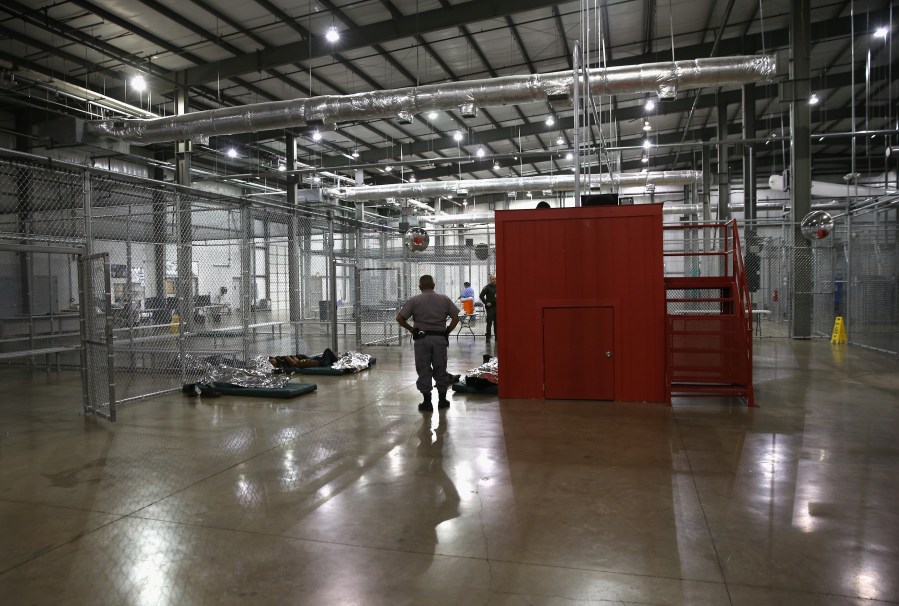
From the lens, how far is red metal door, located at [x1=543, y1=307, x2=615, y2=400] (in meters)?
7.64

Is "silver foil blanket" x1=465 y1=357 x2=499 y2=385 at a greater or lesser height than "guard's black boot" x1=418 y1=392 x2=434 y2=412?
greater

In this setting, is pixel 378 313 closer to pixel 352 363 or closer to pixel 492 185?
pixel 352 363

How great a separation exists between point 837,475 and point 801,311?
1235cm

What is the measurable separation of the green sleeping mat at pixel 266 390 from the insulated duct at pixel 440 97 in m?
6.97

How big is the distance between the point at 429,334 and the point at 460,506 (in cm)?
361

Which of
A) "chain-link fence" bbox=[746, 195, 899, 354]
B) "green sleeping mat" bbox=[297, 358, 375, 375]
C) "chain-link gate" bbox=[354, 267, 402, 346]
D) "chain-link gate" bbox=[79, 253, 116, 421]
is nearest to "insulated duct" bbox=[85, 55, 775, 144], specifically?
"chain-link gate" bbox=[354, 267, 402, 346]

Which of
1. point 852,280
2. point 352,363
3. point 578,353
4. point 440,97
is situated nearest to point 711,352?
point 578,353

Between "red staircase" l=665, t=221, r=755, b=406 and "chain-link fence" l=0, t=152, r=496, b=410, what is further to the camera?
"chain-link fence" l=0, t=152, r=496, b=410

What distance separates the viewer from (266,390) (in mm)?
8578

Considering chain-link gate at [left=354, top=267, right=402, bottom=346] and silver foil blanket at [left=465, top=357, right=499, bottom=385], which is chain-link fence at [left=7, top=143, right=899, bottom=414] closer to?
chain-link gate at [left=354, top=267, right=402, bottom=346]

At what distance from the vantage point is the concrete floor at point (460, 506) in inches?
121

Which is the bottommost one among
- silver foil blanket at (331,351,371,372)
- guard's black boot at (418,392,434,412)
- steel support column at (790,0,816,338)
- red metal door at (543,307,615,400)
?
guard's black boot at (418,392,434,412)

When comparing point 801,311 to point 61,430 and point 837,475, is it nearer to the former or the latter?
point 837,475

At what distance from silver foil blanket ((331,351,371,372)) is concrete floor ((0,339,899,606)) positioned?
10.3 ft
